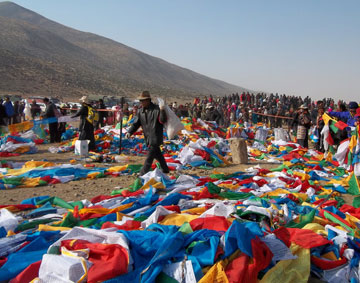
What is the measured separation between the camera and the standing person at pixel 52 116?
40.7 feet

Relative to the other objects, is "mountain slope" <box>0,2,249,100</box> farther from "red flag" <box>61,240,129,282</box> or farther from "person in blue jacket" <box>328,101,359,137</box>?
"red flag" <box>61,240,129,282</box>

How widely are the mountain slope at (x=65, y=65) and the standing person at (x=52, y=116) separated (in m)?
32.0

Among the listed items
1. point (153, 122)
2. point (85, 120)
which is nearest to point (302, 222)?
point (153, 122)

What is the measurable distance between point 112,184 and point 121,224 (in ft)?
10.6

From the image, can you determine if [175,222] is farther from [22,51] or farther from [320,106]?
[22,51]

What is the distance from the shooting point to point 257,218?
344 cm

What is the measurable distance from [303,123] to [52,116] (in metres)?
8.78

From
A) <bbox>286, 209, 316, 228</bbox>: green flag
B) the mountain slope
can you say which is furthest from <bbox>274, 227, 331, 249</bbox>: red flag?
the mountain slope

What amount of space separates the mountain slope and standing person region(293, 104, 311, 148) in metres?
38.5

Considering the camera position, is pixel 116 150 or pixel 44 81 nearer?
pixel 116 150

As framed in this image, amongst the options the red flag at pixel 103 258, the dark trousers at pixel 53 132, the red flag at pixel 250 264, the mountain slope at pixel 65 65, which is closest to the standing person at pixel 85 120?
the dark trousers at pixel 53 132

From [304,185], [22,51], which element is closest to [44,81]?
[22,51]

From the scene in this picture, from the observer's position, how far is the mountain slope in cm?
4681

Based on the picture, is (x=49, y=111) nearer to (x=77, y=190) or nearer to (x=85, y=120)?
(x=85, y=120)
